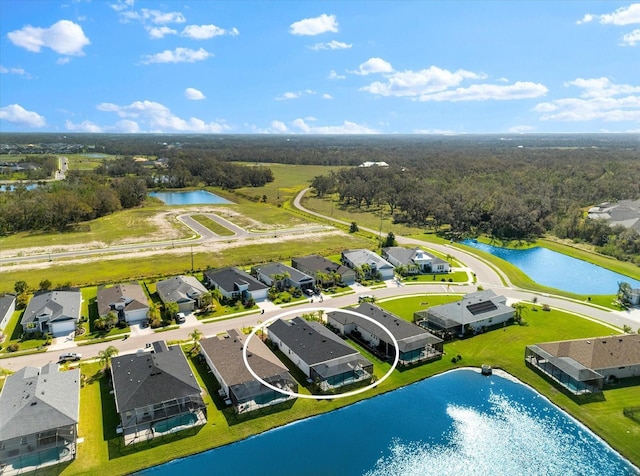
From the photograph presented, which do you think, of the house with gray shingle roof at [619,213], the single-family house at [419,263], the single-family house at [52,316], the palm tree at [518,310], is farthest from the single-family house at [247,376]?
the house with gray shingle roof at [619,213]

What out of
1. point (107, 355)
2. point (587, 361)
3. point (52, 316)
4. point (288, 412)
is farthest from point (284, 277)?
point (587, 361)

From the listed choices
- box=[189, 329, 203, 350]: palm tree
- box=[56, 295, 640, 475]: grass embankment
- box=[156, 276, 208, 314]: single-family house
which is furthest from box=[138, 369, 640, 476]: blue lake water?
box=[156, 276, 208, 314]: single-family house

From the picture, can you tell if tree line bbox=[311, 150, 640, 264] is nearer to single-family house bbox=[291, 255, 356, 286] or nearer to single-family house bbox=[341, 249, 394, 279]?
single-family house bbox=[341, 249, 394, 279]

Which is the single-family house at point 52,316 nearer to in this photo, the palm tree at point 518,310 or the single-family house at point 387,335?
the single-family house at point 387,335

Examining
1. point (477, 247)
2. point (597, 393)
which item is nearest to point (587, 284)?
point (477, 247)

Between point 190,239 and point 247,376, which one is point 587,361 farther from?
point 190,239

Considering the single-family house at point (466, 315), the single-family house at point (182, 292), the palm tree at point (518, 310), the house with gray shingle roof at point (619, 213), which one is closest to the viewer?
the single-family house at point (466, 315)
